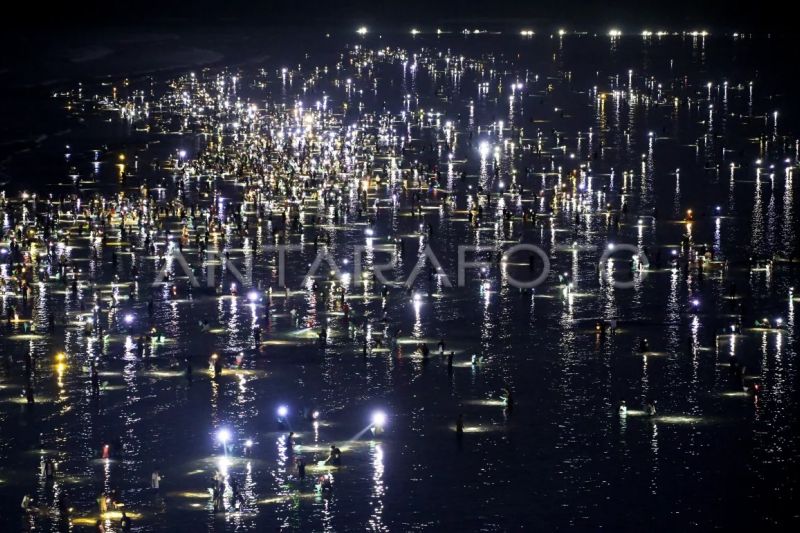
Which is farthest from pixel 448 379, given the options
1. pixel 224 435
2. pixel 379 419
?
pixel 224 435

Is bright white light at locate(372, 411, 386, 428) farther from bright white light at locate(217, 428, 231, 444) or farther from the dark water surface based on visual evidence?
bright white light at locate(217, 428, 231, 444)

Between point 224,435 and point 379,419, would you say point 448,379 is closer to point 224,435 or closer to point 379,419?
point 379,419

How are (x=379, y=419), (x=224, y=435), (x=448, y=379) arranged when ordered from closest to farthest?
(x=224, y=435), (x=379, y=419), (x=448, y=379)

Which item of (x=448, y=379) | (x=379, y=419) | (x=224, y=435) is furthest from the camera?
(x=448, y=379)

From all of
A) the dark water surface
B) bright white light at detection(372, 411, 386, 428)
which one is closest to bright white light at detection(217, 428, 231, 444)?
the dark water surface

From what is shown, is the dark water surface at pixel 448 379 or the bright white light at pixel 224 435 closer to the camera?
the dark water surface at pixel 448 379

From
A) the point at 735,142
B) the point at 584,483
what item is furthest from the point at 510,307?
the point at 735,142

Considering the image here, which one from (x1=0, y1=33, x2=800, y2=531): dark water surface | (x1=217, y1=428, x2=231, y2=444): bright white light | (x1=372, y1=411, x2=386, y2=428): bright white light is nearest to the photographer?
(x1=0, y1=33, x2=800, y2=531): dark water surface

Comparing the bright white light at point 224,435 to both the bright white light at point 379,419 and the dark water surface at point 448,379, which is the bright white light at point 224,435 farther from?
the bright white light at point 379,419

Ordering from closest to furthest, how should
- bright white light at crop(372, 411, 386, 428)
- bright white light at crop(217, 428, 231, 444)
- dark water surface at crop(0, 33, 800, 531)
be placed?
dark water surface at crop(0, 33, 800, 531) < bright white light at crop(217, 428, 231, 444) < bright white light at crop(372, 411, 386, 428)

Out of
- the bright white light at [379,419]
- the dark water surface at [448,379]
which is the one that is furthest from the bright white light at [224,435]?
the bright white light at [379,419]

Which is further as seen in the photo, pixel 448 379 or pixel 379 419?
pixel 448 379
